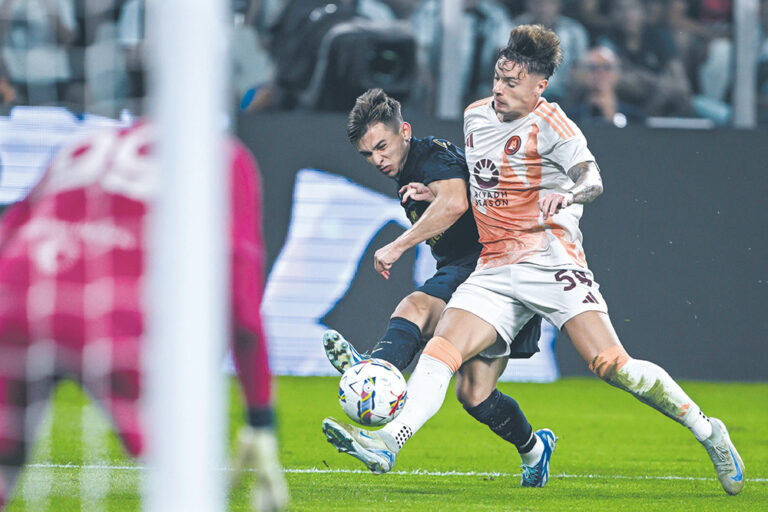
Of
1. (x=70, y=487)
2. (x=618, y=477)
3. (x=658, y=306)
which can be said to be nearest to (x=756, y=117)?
(x=658, y=306)

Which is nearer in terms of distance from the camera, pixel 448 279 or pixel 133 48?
pixel 448 279

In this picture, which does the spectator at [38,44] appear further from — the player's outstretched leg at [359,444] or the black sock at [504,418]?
the player's outstretched leg at [359,444]

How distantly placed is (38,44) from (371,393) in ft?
15.3

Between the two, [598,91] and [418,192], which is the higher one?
[418,192]

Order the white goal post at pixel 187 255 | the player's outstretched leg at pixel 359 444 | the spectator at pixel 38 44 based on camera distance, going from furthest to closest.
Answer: the spectator at pixel 38 44 → the player's outstretched leg at pixel 359 444 → the white goal post at pixel 187 255

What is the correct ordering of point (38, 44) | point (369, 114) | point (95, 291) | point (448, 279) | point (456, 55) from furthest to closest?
point (456, 55) → point (38, 44) → point (448, 279) → point (369, 114) → point (95, 291)

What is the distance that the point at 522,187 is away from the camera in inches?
194

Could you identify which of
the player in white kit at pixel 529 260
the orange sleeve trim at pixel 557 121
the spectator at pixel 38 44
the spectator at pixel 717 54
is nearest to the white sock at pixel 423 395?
the player in white kit at pixel 529 260

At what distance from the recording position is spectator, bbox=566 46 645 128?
30.4 ft

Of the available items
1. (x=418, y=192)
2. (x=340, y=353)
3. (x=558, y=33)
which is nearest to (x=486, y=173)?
(x=418, y=192)

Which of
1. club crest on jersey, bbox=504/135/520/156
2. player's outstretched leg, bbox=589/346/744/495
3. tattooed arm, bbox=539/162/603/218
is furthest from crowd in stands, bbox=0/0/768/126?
player's outstretched leg, bbox=589/346/744/495

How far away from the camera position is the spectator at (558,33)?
30.6ft

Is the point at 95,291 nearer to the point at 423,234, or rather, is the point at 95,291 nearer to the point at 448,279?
the point at 423,234

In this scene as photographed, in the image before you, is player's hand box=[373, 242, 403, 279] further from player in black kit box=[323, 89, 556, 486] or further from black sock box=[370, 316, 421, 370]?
black sock box=[370, 316, 421, 370]
